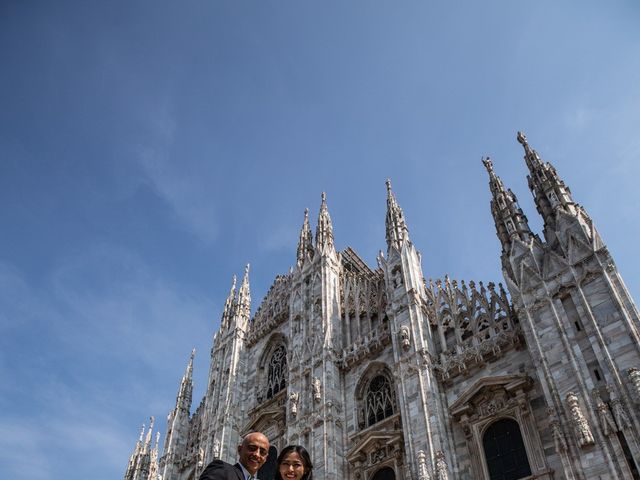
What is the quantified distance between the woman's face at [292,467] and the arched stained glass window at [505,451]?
11.6 meters

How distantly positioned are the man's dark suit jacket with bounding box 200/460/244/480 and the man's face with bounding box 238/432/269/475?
46cm

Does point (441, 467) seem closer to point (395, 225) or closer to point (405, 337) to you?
point (405, 337)

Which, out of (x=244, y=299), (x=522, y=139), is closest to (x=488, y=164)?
(x=522, y=139)

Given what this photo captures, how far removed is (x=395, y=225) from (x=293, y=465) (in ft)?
63.7

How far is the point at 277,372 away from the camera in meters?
26.0

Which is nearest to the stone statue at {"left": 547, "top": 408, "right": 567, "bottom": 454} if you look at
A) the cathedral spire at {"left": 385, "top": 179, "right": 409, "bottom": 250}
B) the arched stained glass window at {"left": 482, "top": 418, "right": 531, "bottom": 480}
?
the arched stained glass window at {"left": 482, "top": 418, "right": 531, "bottom": 480}

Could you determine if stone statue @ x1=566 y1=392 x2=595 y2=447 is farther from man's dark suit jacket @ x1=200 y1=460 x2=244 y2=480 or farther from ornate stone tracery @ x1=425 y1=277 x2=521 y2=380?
man's dark suit jacket @ x1=200 y1=460 x2=244 y2=480

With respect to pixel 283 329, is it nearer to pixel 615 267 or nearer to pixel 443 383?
pixel 443 383

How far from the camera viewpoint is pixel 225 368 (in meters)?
27.9

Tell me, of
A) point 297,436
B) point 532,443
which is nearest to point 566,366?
point 532,443

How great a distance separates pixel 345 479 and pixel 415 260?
8548mm

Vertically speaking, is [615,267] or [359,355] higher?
[359,355]

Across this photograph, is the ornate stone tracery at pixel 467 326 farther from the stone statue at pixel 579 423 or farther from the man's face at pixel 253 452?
the man's face at pixel 253 452

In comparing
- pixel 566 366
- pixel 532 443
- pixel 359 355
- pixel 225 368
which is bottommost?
pixel 532 443
